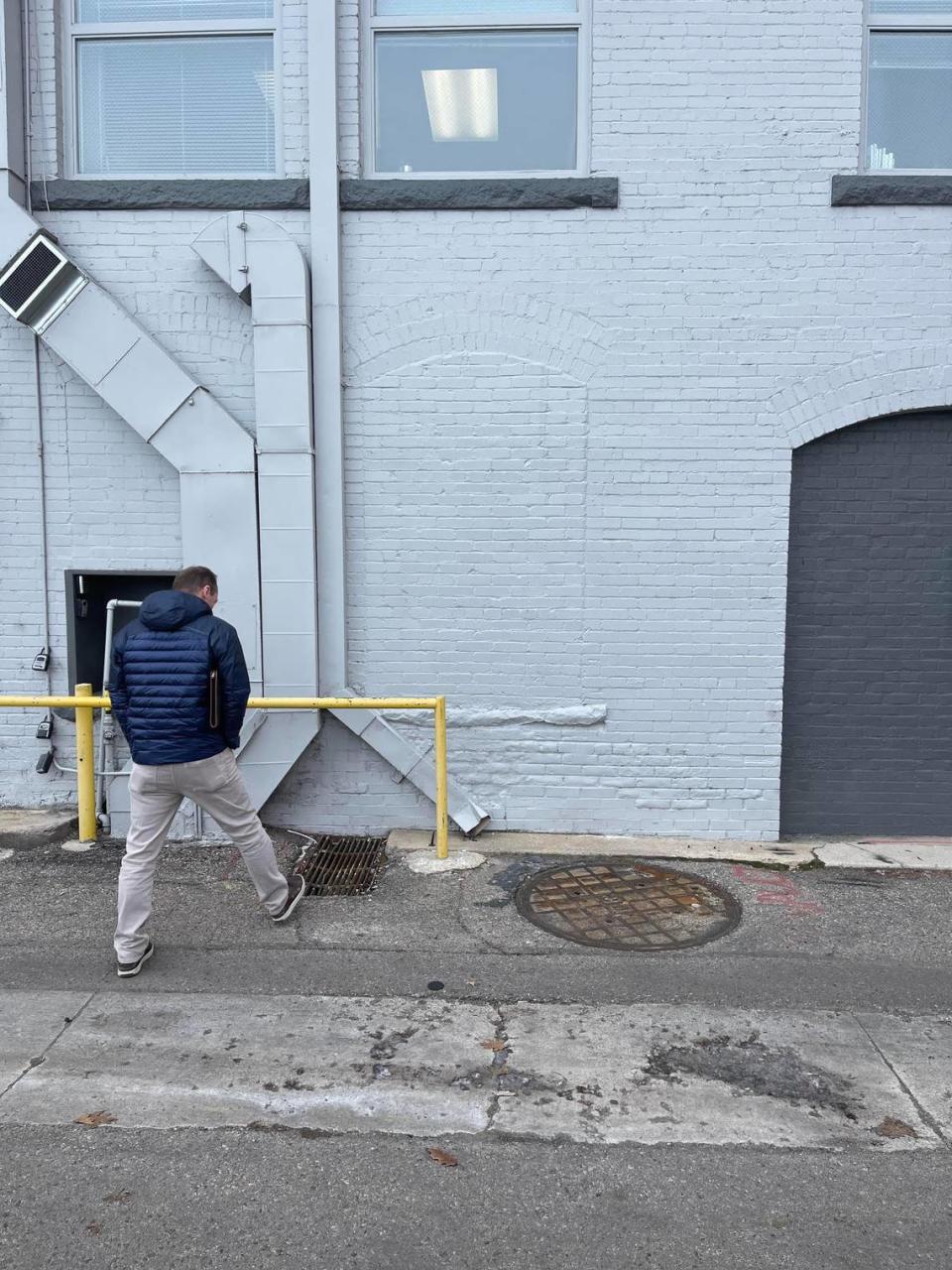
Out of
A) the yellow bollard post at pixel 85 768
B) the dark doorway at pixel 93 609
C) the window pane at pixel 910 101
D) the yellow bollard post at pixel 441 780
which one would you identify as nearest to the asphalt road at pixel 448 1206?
the yellow bollard post at pixel 441 780

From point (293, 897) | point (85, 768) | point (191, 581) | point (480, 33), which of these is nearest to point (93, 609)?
point (85, 768)

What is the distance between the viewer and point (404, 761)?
242 inches

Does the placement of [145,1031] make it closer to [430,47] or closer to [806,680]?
[806,680]

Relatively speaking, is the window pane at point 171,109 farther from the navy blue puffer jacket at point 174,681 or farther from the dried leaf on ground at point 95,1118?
the dried leaf on ground at point 95,1118

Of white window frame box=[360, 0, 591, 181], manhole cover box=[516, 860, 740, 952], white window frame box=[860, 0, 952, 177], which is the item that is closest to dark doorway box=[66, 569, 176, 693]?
white window frame box=[360, 0, 591, 181]

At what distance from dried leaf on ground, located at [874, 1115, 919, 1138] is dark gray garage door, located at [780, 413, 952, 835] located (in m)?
3.13

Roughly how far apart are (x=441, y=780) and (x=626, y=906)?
127 cm

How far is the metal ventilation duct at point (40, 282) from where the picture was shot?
5.89m

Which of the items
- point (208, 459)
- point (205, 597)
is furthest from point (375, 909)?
point (208, 459)

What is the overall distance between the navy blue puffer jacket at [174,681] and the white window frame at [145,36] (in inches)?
128

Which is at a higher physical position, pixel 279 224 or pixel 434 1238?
pixel 279 224

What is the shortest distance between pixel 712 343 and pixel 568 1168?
4.72 m

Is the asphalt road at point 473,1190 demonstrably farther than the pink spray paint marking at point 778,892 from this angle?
No

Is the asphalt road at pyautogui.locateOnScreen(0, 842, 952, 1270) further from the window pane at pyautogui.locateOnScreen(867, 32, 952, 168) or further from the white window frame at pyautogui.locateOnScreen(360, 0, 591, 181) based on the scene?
the window pane at pyautogui.locateOnScreen(867, 32, 952, 168)
